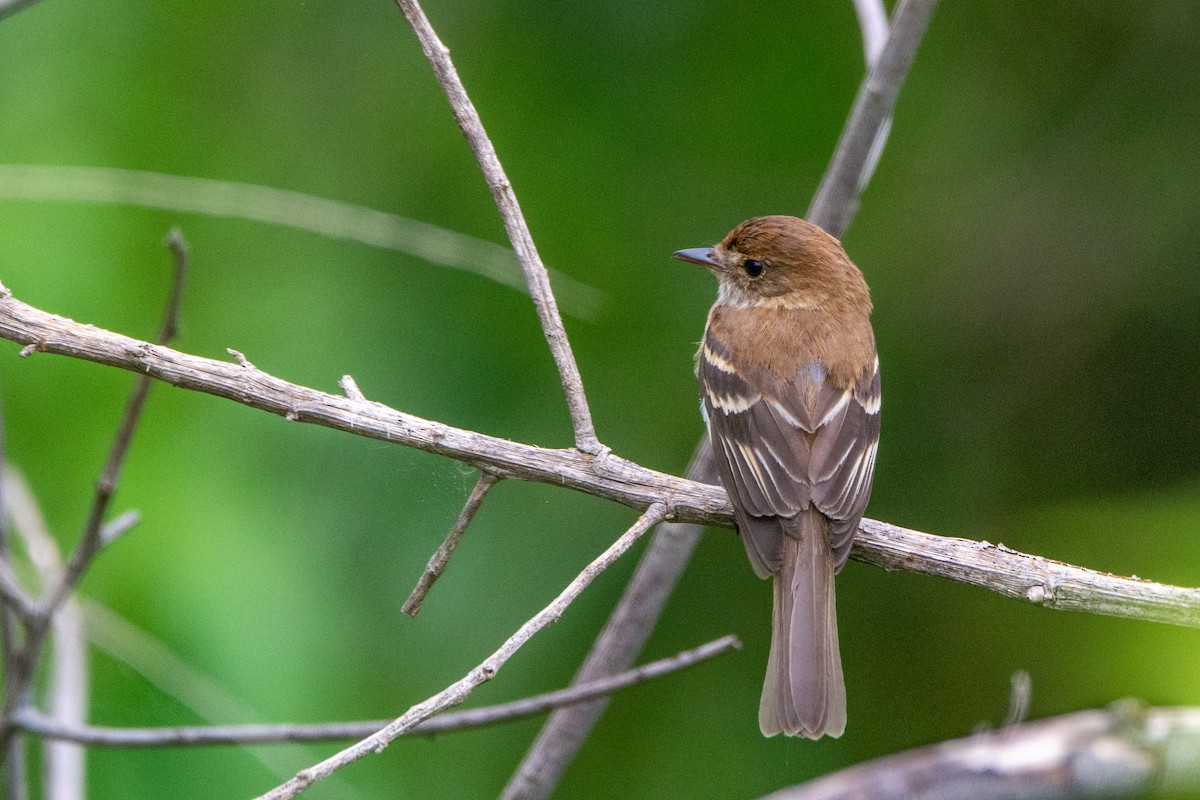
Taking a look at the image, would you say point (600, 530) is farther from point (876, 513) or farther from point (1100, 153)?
point (1100, 153)

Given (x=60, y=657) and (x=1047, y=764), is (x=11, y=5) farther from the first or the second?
(x=1047, y=764)

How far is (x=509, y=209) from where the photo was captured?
2189 mm

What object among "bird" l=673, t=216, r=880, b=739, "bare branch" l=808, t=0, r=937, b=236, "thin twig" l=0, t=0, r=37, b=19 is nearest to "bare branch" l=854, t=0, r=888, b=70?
"bare branch" l=808, t=0, r=937, b=236

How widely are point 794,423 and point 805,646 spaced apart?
1.91 ft

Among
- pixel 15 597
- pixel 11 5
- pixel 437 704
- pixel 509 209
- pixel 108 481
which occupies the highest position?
pixel 11 5

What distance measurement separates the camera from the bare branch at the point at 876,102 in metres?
2.74

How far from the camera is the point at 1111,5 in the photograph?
404 cm

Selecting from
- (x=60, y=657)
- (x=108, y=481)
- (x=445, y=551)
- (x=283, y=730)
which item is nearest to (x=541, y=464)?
(x=445, y=551)

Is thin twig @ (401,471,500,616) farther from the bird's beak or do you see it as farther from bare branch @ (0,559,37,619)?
the bird's beak

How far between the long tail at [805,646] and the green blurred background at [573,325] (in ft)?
3.26

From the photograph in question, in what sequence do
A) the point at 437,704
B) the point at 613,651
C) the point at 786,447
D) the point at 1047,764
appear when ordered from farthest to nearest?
the point at 786,447
the point at 613,651
the point at 1047,764
the point at 437,704

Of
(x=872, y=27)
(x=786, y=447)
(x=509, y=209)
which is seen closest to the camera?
(x=509, y=209)

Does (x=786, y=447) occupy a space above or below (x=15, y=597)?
above

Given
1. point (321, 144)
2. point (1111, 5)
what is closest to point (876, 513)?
point (1111, 5)
